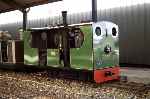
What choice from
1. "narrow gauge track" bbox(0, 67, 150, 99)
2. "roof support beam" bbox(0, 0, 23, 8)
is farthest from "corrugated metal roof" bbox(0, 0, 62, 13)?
"narrow gauge track" bbox(0, 67, 150, 99)

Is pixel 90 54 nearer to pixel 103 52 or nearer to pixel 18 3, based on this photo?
pixel 103 52

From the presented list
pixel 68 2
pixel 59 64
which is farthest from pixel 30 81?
pixel 68 2

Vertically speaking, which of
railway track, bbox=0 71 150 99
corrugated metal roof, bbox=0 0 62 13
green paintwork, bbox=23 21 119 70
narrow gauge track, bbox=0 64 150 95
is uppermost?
corrugated metal roof, bbox=0 0 62 13

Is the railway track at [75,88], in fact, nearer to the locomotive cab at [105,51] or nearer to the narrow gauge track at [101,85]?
the narrow gauge track at [101,85]

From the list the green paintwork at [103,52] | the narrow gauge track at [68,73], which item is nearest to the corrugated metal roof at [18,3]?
the narrow gauge track at [68,73]

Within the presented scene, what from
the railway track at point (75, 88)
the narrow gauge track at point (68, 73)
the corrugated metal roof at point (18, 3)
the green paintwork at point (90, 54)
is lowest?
the railway track at point (75, 88)

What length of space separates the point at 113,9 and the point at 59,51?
7.37 meters

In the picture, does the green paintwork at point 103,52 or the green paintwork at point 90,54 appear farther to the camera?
the green paintwork at point 103,52

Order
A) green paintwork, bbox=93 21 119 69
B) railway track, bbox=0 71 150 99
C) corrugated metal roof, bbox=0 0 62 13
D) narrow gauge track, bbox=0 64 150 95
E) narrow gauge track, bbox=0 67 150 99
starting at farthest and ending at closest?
corrugated metal roof, bbox=0 0 62 13 → green paintwork, bbox=93 21 119 69 → narrow gauge track, bbox=0 64 150 95 → narrow gauge track, bbox=0 67 150 99 → railway track, bbox=0 71 150 99

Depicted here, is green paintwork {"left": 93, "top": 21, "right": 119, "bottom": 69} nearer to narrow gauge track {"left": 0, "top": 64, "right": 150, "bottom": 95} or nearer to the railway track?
narrow gauge track {"left": 0, "top": 64, "right": 150, "bottom": 95}

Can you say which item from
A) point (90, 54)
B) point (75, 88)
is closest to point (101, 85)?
point (75, 88)

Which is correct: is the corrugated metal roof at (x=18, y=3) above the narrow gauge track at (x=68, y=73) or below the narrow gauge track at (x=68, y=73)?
above

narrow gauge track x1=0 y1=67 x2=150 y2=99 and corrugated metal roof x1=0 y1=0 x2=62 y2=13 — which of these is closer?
narrow gauge track x1=0 y1=67 x2=150 y2=99

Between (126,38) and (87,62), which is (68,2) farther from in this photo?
(87,62)
